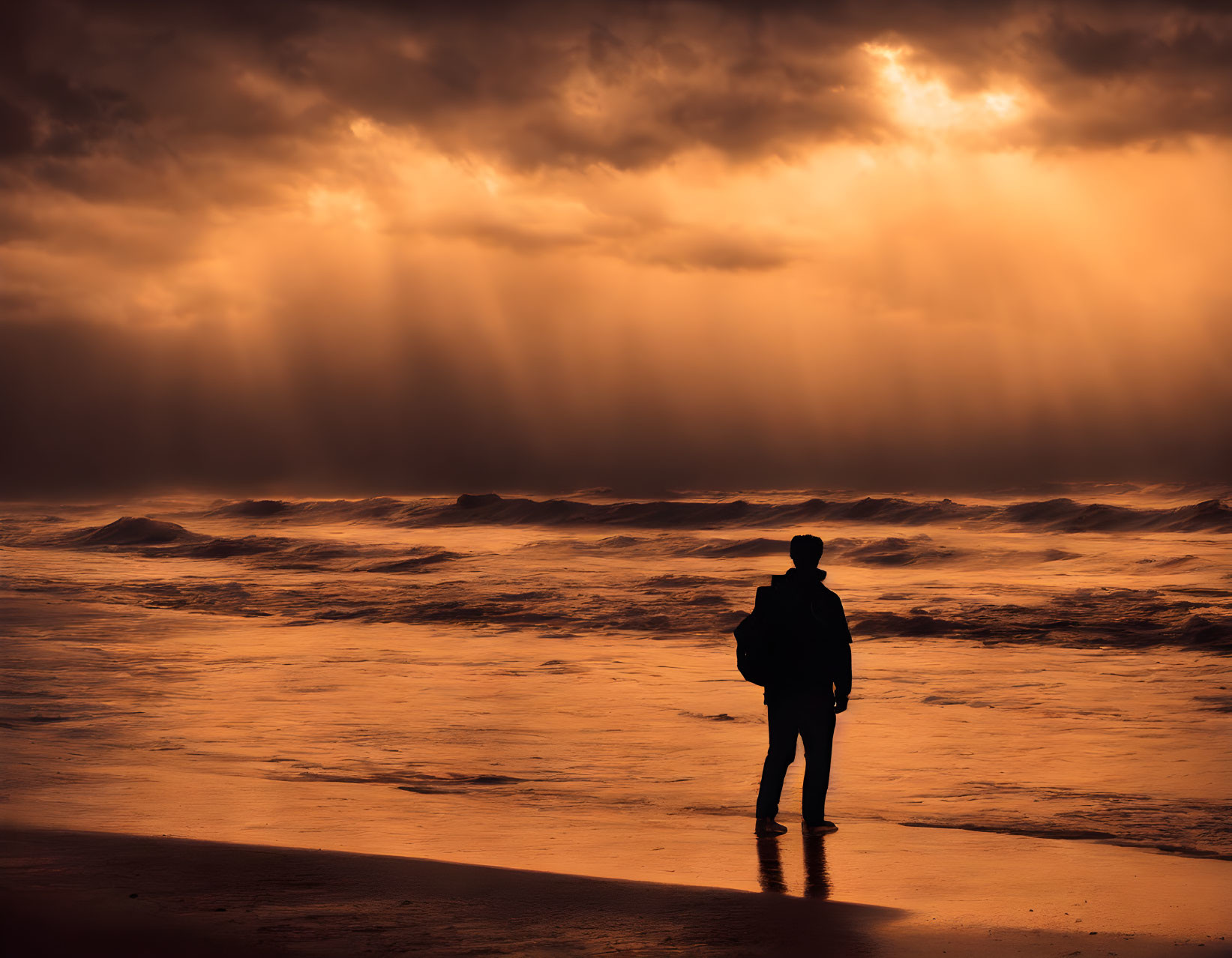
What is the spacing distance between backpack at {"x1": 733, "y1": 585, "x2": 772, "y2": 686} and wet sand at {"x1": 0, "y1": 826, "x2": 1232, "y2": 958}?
1.55m

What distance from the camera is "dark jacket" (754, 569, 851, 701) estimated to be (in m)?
6.24

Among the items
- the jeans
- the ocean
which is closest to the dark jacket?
the jeans

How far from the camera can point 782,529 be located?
51562mm

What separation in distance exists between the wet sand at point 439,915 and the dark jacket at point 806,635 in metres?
1.41

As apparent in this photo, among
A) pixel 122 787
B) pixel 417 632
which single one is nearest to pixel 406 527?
pixel 417 632

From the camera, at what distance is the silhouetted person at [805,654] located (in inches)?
246

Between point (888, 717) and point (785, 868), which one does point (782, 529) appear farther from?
point (785, 868)

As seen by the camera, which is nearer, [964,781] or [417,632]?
[964,781]

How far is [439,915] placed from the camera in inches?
177

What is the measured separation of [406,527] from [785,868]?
54.5 m

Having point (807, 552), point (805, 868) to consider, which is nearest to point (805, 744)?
point (805, 868)

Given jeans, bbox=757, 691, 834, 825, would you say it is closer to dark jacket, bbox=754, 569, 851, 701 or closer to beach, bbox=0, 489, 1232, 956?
dark jacket, bbox=754, 569, 851, 701

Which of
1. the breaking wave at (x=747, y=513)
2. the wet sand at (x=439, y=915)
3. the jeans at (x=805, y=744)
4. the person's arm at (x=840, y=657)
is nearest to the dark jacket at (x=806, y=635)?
the person's arm at (x=840, y=657)

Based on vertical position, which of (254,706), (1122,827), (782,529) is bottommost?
(1122,827)
